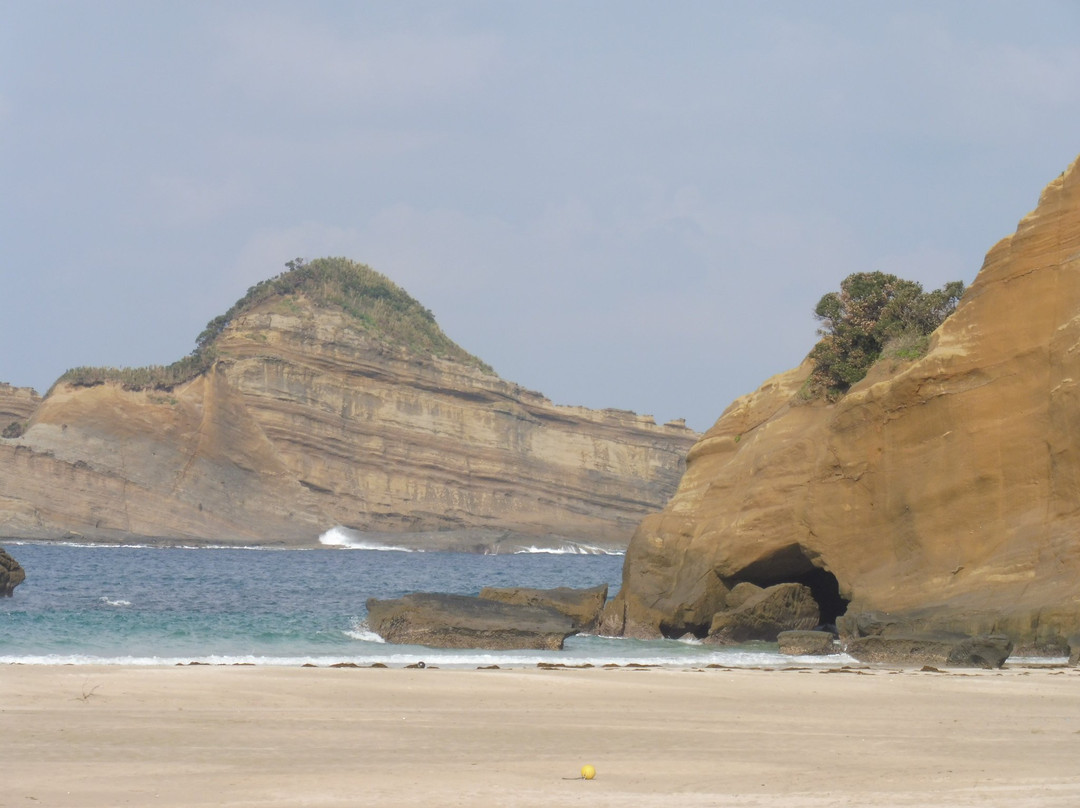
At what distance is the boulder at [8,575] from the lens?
3206cm

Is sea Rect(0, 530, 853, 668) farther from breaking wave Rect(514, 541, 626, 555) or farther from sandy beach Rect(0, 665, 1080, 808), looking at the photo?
breaking wave Rect(514, 541, 626, 555)

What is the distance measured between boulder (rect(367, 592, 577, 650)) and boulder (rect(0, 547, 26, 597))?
40.0 feet

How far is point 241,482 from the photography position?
89938 millimetres

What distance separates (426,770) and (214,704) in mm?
4421

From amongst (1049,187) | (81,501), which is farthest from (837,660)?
(81,501)

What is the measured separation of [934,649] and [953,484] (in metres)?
3.68

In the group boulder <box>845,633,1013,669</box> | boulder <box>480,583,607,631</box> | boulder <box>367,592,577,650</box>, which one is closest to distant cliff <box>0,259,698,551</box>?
boulder <box>480,583,607,631</box>

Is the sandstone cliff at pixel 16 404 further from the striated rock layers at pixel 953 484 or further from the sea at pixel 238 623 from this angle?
the striated rock layers at pixel 953 484

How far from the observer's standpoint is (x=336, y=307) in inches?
4114

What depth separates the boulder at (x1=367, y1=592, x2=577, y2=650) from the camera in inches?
891

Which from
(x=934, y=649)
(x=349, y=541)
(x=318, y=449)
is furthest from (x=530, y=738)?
(x=318, y=449)

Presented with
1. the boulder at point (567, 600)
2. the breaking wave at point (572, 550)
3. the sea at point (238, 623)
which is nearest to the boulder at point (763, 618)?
the sea at point (238, 623)

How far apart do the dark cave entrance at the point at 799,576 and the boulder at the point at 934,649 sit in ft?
15.7

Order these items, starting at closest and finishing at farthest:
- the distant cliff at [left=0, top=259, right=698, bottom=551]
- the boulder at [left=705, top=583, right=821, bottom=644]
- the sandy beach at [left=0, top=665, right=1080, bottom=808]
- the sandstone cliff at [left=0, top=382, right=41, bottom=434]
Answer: the sandy beach at [left=0, top=665, right=1080, bottom=808] → the boulder at [left=705, top=583, right=821, bottom=644] → the distant cliff at [left=0, top=259, right=698, bottom=551] → the sandstone cliff at [left=0, top=382, right=41, bottom=434]
